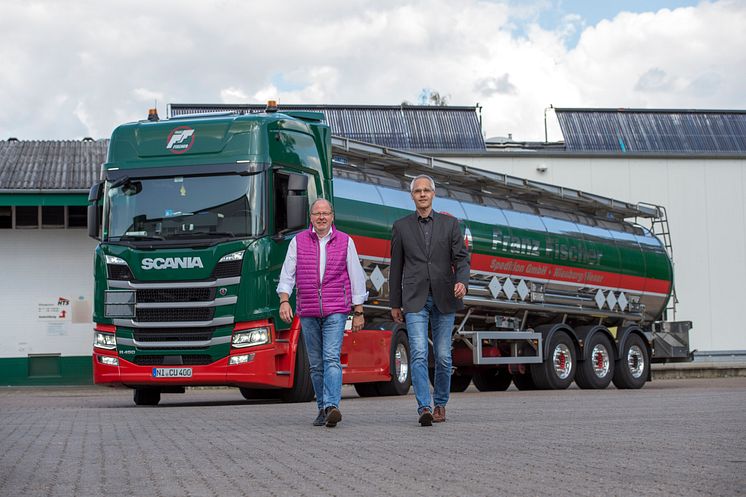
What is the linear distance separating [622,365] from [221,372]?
10721 mm

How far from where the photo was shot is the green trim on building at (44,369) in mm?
28109

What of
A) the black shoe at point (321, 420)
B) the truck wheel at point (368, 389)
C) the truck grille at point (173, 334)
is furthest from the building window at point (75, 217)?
the black shoe at point (321, 420)

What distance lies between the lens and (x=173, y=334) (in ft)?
47.9

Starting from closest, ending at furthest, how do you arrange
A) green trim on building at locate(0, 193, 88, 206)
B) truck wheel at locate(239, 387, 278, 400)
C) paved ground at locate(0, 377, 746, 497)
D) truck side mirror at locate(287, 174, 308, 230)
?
1. paved ground at locate(0, 377, 746, 497)
2. truck side mirror at locate(287, 174, 308, 230)
3. truck wheel at locate(239, 387, 278, 400)
4. green trim on building at locate(0, 193, 88, 206)

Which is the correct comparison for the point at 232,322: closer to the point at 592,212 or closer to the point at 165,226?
the point at 165,226

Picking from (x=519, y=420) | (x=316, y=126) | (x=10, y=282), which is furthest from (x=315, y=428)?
(x=10, y=282)

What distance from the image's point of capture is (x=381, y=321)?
1764cm

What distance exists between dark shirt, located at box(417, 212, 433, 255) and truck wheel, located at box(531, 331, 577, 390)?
35.5 ft

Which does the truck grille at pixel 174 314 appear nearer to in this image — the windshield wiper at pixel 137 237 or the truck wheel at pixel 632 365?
the windshield wiper at pixel 137 237

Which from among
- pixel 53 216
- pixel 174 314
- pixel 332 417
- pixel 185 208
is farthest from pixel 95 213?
pixel 53 216

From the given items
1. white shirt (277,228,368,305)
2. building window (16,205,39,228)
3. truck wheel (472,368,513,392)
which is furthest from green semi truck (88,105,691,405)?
building window (16,205,39,228)

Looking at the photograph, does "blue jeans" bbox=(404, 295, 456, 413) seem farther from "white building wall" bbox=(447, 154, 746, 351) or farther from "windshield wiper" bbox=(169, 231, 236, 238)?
"white building wall" bbox=(447, 154, 746, 351)

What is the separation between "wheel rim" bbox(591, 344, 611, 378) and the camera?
22.3 m

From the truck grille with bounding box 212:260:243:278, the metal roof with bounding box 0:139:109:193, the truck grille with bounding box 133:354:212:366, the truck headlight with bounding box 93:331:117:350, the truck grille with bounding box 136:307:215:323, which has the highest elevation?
the metal roof with bounding box 0:139:109:193
